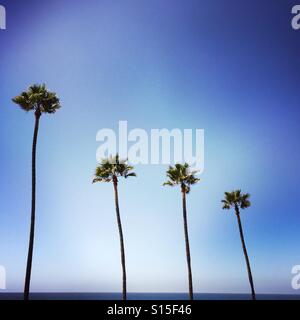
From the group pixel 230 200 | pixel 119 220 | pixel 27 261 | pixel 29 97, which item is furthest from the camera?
pixel 230 200

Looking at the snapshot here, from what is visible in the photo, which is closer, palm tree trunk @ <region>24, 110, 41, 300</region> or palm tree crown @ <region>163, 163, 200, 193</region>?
palm tree trunk @ <region>24, 110, 41, 300</region>

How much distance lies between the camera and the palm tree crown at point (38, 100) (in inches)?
1155

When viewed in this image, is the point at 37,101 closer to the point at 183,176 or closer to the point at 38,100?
the point at 38,100

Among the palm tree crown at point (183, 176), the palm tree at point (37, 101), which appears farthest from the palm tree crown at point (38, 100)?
the palm tree crown at point (183, 176)

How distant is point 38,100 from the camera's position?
2952 cm

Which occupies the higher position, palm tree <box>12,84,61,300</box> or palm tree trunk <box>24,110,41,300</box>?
palm tree <box>12,84,61,300</box>

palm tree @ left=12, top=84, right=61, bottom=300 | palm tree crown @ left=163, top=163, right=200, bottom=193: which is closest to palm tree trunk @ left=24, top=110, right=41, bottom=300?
palm tree @ left=12, top=84, right=61, bottom=300

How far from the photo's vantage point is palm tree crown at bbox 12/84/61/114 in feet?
96.3

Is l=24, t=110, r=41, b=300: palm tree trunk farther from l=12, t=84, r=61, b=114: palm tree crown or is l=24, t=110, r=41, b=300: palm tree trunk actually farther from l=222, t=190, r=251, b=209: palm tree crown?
l=222, t=190, r=251, b=209: palm tree crown

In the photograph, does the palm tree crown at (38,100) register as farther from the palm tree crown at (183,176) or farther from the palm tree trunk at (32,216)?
the palm tree crown at (183,176)

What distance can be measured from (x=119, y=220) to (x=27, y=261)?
36.8 ft
